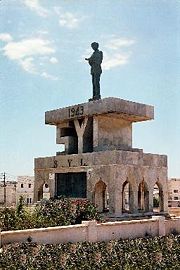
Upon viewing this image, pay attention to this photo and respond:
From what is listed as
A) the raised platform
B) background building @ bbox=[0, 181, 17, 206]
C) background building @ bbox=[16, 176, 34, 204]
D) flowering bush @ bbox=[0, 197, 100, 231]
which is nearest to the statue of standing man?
the raised platform

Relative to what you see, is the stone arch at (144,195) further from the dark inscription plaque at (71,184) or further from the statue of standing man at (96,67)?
the statue of standing man at (96,67)

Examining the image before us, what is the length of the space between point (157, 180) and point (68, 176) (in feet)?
17.5

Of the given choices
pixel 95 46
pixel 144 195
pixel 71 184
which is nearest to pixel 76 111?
pixel 95 46

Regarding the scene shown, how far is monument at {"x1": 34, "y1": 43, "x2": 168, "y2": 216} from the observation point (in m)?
24.8

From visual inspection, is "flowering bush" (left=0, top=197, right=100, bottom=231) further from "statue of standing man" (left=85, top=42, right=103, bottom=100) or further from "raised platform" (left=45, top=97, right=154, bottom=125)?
"statue of standing man" (left=85, top=42, right=103, bottom=100)

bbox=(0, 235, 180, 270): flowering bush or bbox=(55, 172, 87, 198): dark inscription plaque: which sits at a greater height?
bbox=(55, 172, 87, 198): dark inscription plaque

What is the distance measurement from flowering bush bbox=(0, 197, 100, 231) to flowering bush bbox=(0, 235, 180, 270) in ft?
8.56

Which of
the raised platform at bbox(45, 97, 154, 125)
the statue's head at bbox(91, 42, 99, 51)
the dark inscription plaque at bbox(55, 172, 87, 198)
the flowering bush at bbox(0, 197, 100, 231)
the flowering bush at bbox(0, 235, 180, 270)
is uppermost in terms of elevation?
the statue's head at bbox(91, 42, 99, 51)

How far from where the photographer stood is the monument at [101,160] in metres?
24.8

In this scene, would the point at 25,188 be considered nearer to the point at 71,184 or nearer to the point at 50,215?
the point at 71,184

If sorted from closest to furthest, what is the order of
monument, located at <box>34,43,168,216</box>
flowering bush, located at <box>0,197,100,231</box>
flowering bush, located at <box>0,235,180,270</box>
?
flowering bush, located at <box>0,235,180,270</box> → flowering bush, located at <box>0,197,100,231</box> → monument, located at <box>34,43,168,216</box>

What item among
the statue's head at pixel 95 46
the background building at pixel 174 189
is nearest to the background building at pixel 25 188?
the background building at pixel 174 189

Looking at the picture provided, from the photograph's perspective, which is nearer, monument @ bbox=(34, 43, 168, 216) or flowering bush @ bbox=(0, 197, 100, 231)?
flowering bush @ bbox=(0, 197, 100, 231)

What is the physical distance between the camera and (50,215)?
20.2 metres
